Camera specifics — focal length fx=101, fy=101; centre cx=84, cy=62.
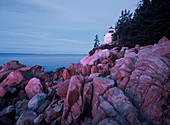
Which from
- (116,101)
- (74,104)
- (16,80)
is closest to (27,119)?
(74,104)

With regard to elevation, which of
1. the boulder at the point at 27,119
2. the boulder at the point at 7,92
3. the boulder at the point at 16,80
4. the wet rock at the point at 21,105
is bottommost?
the wet rock at the point at 21,105

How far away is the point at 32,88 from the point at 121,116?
12.4m

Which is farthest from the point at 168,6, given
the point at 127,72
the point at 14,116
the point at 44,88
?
the point at 14,116

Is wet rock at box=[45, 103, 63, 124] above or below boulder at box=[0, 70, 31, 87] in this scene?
below

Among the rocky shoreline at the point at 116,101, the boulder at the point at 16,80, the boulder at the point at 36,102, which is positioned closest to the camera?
the rocky shoreline at the point at 116,101

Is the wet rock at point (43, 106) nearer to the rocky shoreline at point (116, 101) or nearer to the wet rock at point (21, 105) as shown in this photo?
the rocky shoreline at point (116, 101)

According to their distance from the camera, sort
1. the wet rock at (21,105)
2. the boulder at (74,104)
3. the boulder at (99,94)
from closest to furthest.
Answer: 1. the boulder at (99,94)
2. the boulder at (74,104)
3. the wet rock at (21,105)

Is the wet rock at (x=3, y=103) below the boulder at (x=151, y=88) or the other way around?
below

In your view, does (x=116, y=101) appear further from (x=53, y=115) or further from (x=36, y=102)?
(x=36, y=102)

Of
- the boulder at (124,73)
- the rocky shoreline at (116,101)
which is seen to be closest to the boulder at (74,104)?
the rocky shoreline at (116,101)

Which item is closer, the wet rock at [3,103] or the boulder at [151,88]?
the boulder at [151,88]

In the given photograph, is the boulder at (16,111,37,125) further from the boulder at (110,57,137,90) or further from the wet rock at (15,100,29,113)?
the boulder at (110,57,137,90)

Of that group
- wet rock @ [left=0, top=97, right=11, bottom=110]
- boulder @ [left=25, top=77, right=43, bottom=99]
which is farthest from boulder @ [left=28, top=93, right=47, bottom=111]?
wet rock @ [left=0, top=97, right=11, bottom=110]

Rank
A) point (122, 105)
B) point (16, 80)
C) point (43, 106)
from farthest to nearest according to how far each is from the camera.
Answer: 1. point (16, 80)
2. point (43, 106)
3. point (122, 105)
